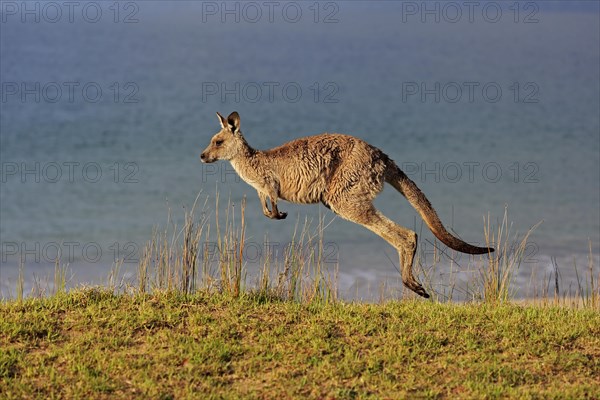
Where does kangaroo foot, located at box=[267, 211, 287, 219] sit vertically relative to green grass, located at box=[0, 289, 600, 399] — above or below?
above

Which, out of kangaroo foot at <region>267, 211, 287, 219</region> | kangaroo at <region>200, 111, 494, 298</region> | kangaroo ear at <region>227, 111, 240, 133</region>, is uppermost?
kangaroo ear at <region>227, 111, 240, 133</region>

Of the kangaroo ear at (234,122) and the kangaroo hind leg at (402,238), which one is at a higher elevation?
the kangaroo ear at (234,122)

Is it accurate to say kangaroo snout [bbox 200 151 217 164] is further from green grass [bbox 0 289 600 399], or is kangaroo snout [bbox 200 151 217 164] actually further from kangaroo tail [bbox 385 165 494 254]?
kangaroo tail [bbox 385 165 494 254]

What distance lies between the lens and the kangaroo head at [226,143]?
9.48 metres

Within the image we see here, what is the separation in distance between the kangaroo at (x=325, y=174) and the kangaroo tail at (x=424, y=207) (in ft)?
0.13

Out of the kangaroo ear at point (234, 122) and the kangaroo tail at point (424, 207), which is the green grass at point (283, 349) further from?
the kangaroo ear at point (234, 122)

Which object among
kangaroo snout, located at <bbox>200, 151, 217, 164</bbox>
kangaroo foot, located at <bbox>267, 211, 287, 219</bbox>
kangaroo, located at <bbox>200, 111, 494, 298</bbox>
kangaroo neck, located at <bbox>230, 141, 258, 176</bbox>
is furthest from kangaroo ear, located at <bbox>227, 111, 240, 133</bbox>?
kangaroo foot, located at <bbox>267, 211, 287, 219</bbox>

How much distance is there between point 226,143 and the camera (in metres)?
9.52

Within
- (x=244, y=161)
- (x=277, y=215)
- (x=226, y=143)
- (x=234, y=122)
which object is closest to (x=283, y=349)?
(x=277, y=215)

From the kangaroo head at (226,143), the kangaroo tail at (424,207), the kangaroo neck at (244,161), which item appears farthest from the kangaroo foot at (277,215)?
the kangaroo tail at (424,207)

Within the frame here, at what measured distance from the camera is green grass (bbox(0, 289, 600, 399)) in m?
7.48

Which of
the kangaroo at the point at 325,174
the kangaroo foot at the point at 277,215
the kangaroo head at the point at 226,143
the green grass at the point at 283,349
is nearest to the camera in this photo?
the green grass at the point at 283,349

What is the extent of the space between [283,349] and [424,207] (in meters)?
2.54

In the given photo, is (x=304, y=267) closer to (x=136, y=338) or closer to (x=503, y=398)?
(x=136, y=338)
